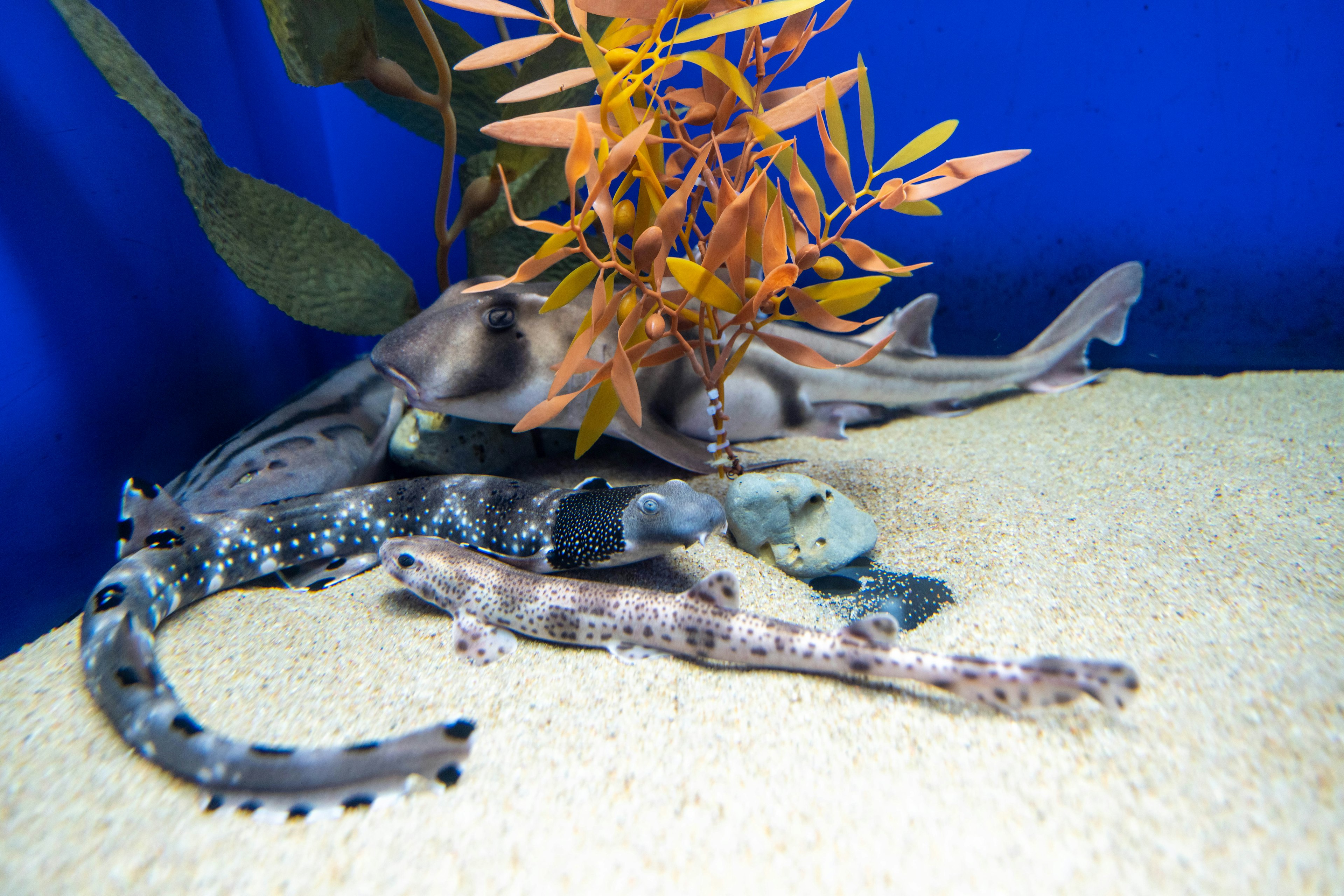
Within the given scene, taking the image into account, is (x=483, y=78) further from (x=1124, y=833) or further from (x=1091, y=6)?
(x=1124, y=833)

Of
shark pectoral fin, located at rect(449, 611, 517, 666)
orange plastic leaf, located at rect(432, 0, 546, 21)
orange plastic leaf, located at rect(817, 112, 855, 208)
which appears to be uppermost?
orange plastic leaf, located at rect(432, 0, 546, 21)

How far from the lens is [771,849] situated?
121 cm

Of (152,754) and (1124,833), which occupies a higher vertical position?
(1124,833)

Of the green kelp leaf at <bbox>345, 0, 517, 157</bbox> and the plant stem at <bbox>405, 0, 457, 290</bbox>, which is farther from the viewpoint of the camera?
the green kelp leaf at <bbox>345, 0, 517, 157</bbox>

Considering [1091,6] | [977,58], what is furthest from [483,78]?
[1091,6]

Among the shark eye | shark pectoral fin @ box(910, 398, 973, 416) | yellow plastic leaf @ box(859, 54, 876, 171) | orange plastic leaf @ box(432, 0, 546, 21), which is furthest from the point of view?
shark pectoral fin @ box(910, 398, 973, 416)

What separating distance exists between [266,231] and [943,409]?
12.5 feet

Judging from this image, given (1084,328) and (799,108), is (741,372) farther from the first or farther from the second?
(1084,328)

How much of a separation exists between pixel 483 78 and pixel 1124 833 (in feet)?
12.0

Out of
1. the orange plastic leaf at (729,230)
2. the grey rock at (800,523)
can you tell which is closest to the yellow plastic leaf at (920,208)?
the orange plastic leaf at (729,230)

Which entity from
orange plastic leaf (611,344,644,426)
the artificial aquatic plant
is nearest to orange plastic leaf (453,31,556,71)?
the artificial aquatic plant

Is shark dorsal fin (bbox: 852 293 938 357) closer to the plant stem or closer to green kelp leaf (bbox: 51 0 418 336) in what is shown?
the plant stem

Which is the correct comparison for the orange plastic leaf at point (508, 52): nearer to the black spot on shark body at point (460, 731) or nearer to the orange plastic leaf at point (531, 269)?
the orange plastic leaf at point (531, 269)

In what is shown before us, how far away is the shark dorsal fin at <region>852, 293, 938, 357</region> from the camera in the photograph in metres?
3.67
